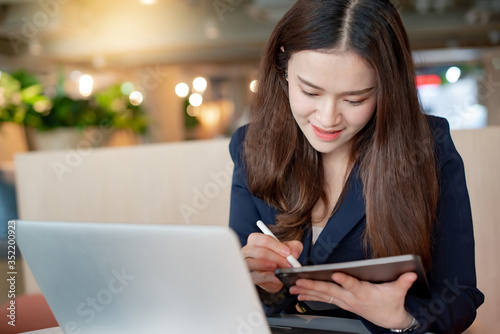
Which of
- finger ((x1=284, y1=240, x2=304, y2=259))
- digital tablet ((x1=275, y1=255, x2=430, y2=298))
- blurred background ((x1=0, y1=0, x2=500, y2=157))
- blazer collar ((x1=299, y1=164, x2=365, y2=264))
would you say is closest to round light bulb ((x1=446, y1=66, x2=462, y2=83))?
blurred background ((x1=0, y1=0, x2=500, y2=157))

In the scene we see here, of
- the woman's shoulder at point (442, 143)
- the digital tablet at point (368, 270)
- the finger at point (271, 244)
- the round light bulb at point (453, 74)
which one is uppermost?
the woman's shoulder at point (442, 143)

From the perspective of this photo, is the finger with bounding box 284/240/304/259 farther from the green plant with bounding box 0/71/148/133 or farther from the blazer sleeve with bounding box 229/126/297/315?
the green plant with bounding box 0/71/148/133

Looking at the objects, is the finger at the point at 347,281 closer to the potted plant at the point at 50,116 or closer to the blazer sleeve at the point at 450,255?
the blazer sleeve at the point at 450,255

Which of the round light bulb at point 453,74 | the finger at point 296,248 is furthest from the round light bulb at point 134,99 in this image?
the round light bulb at point 453,74

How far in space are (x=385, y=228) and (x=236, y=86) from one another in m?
13.5

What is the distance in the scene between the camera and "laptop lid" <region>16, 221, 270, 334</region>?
0.55 metres

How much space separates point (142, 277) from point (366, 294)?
0.33 meters

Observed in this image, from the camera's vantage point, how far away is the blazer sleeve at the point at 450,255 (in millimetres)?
865

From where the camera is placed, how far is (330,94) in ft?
3.00

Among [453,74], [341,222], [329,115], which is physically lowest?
[453,74]

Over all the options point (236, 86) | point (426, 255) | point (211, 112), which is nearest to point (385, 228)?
point (426, 255)

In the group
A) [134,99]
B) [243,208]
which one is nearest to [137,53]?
[134,99]

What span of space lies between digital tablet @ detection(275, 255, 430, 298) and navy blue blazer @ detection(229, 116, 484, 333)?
0.53 ft

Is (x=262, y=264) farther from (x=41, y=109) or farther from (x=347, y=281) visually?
(x=41, y=109)
